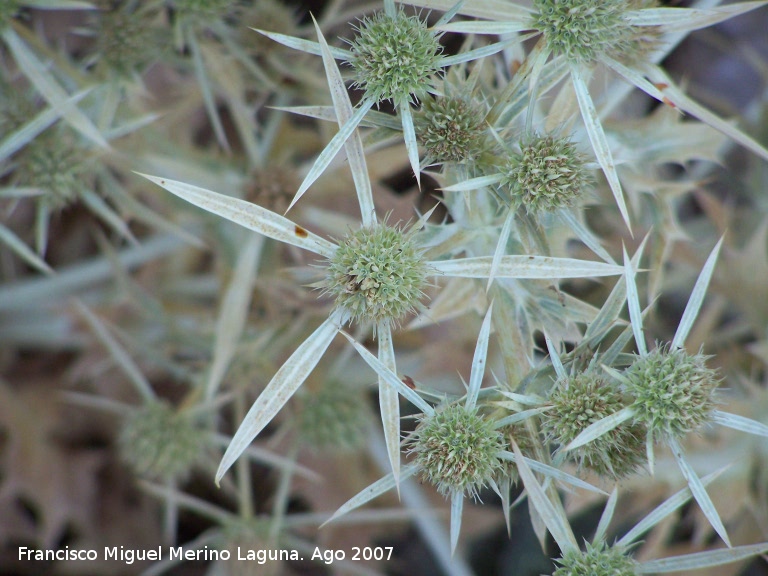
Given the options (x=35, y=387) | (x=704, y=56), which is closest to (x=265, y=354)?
(x=35, y=387)

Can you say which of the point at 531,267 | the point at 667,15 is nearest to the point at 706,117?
the point at 667,15

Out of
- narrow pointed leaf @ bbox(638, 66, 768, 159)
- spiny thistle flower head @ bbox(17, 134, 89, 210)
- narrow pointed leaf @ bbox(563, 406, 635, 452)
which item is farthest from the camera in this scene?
spiny thistle flower head @ bbox(17, 134, 89, 210)

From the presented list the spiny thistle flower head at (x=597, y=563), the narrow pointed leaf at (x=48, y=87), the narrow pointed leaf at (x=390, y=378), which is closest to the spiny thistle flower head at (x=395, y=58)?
the narrow pointed leaf at (x=390, y=378)

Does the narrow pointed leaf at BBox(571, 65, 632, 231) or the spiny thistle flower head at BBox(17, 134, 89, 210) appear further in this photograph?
the spiny thistle flower head at BBox(17, 134, 89, 210)

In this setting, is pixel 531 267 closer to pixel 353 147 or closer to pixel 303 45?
pixel 353 147

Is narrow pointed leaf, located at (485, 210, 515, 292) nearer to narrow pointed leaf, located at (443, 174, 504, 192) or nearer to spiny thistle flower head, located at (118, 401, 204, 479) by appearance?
narrow pointed leaf, located at (443, 174, 504, 192)

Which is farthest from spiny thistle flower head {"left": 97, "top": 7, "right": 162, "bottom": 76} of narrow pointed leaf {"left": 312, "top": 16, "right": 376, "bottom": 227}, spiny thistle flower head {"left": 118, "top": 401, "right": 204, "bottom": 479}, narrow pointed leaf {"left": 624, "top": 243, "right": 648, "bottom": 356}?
narrow pointed leaf {"left": 624, "top": 243, "right": 648, "bottom": 356}
